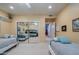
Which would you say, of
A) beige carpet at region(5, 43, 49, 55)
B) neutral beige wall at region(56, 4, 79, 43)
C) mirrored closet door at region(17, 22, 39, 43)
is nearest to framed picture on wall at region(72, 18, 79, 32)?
neutral beige wall at region(56, 4, 79, 43)

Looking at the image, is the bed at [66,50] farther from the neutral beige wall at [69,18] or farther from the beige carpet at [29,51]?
the beige carpet at [29,51]

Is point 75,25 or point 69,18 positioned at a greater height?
point 69,18

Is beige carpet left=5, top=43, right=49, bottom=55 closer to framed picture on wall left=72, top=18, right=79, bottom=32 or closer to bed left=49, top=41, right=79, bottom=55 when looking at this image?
bed left=49, top=41, right=79, bottom=55

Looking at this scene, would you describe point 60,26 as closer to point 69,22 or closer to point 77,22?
point 69,22

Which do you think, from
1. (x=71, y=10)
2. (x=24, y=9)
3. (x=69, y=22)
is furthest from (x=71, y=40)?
(x=24, y=9)

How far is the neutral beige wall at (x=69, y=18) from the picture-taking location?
12.6 ft

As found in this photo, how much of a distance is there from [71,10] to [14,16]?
2860mm

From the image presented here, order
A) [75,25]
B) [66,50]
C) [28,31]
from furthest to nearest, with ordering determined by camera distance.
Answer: [28,31] → [75,25] → [66,50]

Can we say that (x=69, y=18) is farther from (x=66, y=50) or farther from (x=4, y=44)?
(x=4, y=44)

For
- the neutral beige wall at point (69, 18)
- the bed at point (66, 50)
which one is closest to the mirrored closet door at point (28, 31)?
the neutral beige wall at point (69, 18)

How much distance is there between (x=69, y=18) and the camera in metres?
4.40

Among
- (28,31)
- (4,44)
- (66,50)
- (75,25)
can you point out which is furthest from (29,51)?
(28,31)

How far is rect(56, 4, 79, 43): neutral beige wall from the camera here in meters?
3.84

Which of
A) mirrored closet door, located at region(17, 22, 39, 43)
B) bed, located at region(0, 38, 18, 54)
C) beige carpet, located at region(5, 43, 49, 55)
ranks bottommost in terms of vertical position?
beige carpet, located at region(5, 43, 49, 55)
